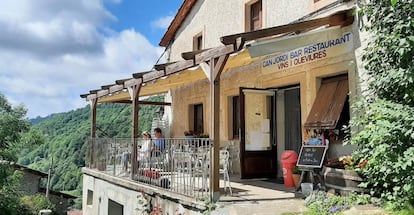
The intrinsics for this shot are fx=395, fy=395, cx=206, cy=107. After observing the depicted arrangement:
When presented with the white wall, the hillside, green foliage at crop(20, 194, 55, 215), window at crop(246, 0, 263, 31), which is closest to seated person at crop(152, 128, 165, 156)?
the white wall

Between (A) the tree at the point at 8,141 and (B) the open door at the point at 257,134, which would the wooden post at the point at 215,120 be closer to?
(B) the open door at the point at 257,134

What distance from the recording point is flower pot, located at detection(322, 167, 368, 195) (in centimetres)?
721

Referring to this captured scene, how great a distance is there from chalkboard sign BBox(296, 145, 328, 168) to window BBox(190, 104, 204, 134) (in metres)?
7.73

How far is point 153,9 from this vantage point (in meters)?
25.5

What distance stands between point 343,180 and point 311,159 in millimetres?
1079

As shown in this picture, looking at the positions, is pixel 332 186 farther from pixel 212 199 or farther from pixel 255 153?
pixel 255 153

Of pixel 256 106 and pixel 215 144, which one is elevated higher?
pixel 256 106

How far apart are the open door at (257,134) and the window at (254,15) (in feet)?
8.79

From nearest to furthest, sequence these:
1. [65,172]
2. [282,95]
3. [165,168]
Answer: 1. [165,168]
2. [282,95]
3. [65,172]

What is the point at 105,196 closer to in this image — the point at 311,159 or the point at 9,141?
the point at 9,141

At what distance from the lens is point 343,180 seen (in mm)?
7367

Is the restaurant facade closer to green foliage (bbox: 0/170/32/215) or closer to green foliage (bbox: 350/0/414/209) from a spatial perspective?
green foliage (bbox: 350/0/414/209)

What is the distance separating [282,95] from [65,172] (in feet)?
199

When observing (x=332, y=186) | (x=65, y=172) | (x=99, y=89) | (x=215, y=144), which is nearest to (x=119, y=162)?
(x=99, y=89)
